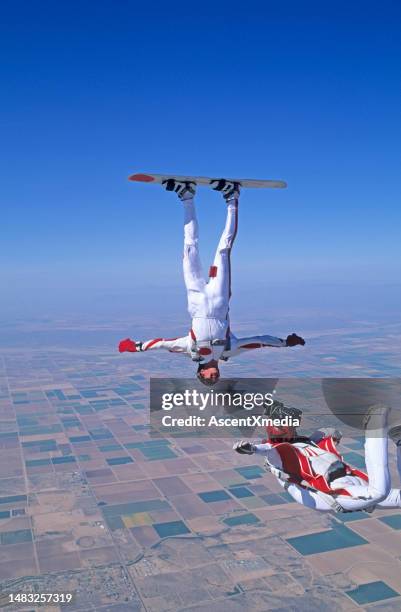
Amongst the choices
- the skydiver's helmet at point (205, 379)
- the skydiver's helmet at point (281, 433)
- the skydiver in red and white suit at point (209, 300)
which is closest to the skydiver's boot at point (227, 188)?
the skydiver in red and white suit at point (209, 300)

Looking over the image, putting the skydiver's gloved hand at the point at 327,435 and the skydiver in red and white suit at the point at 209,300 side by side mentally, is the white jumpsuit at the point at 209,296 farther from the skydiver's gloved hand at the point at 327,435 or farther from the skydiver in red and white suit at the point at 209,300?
A: the skydiver's gloved hand at the point at 327,435

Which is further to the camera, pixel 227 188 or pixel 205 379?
pixel 205 379

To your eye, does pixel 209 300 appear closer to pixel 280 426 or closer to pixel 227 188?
pixel 227 188

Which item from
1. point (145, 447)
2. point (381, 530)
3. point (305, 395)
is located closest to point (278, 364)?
point (305, 395)

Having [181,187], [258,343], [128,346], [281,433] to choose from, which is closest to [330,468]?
[281,433]

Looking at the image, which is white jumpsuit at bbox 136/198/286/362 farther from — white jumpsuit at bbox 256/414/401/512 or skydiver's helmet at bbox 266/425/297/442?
white jumpsuit at bbox 256/414/401/512

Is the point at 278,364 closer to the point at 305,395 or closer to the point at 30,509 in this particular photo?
the point at 305,395
